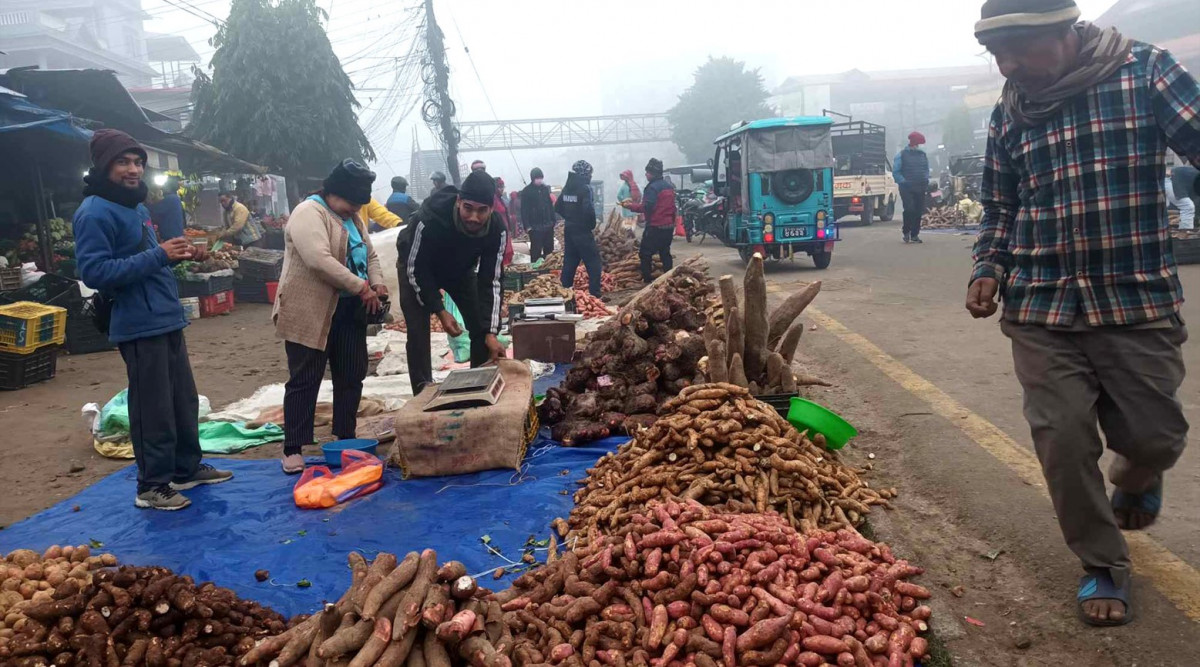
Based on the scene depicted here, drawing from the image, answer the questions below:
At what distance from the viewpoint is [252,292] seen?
1483cm

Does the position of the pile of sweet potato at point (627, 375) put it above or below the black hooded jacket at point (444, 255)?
below

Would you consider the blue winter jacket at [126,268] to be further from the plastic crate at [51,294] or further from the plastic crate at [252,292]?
the plastic crate at [252,292]

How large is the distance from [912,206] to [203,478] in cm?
1539

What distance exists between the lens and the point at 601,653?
2.77m

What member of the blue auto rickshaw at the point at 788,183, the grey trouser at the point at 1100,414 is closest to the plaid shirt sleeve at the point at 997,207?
the grey trouser at the point at 1100,414

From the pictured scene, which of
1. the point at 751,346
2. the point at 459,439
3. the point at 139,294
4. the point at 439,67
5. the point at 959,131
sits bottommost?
the point at 459,439

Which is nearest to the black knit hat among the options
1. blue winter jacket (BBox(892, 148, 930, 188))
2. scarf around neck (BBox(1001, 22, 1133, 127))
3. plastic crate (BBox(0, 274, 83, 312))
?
scarf around neck (BBox(1001, 22, 1133, 127))

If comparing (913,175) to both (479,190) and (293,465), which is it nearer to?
(479,190)

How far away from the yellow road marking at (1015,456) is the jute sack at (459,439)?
107 inches

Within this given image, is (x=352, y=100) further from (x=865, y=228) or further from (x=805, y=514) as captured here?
(x=805, y=514)

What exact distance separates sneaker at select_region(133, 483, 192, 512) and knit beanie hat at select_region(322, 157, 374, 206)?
6.64ft

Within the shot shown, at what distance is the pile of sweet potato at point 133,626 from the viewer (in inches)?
111

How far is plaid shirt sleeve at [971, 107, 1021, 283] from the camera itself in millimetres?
3141

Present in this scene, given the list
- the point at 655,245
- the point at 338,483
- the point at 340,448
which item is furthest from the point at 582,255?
the point at 338,483
